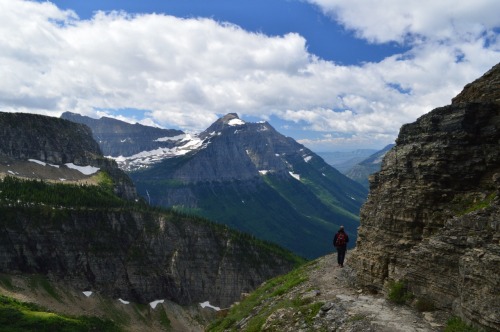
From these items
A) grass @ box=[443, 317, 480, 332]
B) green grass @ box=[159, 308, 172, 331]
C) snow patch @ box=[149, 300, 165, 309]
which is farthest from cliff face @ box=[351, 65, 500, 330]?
snow patch @ box=[149, 300, 165, 309]

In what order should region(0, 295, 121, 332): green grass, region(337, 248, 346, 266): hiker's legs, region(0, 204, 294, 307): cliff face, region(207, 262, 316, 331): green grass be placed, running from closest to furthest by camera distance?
region(207, 262, 316, 331): green grass, region(337, 248, 346, 266): hiker's legs, region(0, 295, 121, 332): green grass, region(0, 204, 294, 307): cliff face

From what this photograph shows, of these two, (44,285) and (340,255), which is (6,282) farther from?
(340,255)

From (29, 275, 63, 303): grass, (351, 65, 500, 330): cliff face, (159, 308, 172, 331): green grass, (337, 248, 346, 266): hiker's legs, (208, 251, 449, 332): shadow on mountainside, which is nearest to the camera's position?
(351, 65, 500, 330): cliff face

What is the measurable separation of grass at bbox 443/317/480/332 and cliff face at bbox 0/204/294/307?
15742 centimetres

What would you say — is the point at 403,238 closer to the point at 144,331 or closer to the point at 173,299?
the point at 144,331

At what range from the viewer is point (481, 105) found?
2633 centimetres

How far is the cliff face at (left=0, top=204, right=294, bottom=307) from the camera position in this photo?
150125mm

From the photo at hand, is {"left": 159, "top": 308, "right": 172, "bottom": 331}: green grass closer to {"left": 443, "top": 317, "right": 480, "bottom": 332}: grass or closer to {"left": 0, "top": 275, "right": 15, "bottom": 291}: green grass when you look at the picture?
{"left": 0, "top": 275, "right": 15, "bottom": 291}: green grass

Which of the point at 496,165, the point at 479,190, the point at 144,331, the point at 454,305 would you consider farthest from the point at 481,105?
the point at 144,331

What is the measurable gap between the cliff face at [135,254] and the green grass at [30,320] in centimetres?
4176

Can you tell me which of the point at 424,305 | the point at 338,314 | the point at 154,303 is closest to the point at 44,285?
the point at 154,303

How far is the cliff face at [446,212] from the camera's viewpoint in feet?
61.7

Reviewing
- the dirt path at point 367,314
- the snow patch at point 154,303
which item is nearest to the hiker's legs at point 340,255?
the dirt path at point 367,314

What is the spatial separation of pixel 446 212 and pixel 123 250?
161 metres
